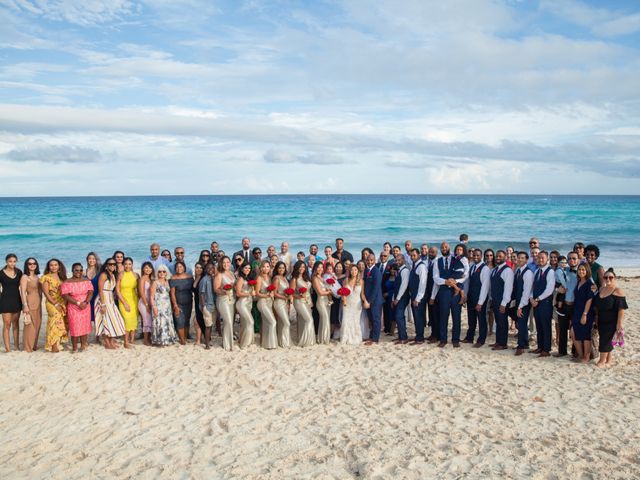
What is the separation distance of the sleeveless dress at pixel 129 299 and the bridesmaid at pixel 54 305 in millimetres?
998

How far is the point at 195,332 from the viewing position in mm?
10242

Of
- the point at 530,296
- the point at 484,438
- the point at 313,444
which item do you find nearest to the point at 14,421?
the point at 313,444

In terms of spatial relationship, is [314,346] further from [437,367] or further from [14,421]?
[14,421]

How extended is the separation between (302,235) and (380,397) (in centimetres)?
3224

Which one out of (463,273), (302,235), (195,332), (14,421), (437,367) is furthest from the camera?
(302,235)

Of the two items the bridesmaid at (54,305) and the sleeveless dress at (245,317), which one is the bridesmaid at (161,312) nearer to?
the sleeveless dress at (245,317)

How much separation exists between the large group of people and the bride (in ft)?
0.06

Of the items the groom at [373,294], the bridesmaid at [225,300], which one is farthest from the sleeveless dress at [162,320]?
the groom at [373,294]

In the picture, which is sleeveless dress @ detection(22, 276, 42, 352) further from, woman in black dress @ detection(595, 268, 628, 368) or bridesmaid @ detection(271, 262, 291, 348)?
woman in black dress @ detection(595, 268, 628, 368)

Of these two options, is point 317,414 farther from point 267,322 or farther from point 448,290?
point 448,290

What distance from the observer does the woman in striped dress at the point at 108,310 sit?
9.19 metres

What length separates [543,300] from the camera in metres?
8.59

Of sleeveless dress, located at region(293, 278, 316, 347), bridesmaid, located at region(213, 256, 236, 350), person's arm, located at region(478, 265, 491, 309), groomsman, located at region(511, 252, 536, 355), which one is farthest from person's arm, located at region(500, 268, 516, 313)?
bridesmaid, located at region(213, 256, 236, 350)

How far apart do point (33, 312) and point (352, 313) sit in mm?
5767
